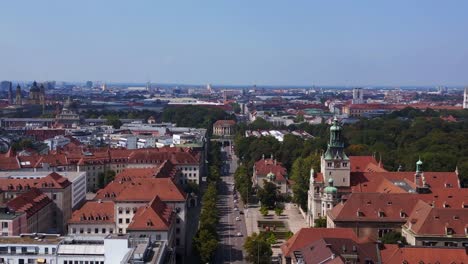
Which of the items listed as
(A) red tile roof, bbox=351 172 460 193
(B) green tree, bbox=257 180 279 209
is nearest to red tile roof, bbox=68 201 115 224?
(A) red tile roof, bbox=351 172 460 193

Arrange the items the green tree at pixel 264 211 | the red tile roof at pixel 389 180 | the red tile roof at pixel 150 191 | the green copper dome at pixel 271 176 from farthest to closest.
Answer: the green copper dome at pixel 271 176 → the green tree at pixel 264 211 → the red tile roof at pixel 389 180 → the red tile roof at pixel 150 191

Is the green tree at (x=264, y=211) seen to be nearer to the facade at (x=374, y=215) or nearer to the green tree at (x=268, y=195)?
the green tree at (x=268, y=195)

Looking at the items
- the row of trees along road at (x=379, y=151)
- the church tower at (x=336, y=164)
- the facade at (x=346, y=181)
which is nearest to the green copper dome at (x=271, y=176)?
the row of trees along road at (x=379, y=151)

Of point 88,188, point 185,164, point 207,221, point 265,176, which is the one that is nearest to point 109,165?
point 88,188

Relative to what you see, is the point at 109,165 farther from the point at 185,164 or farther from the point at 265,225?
the point at 265,225

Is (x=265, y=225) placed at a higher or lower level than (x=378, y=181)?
lower

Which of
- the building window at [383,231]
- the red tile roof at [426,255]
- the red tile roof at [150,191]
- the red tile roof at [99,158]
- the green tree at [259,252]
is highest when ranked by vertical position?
the red tile roof at [150,191]
